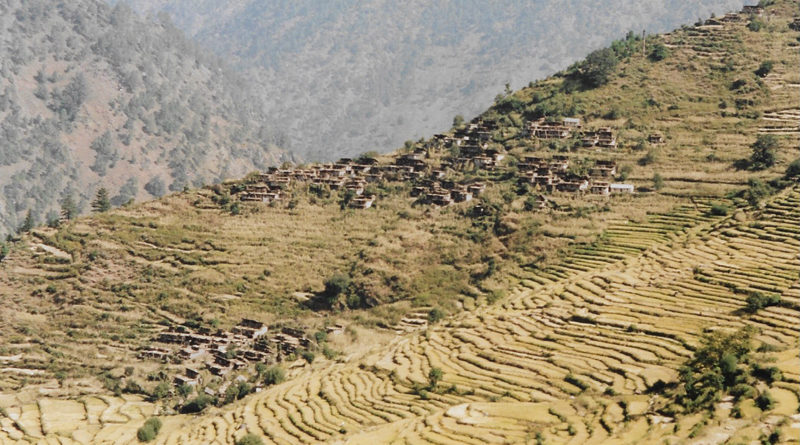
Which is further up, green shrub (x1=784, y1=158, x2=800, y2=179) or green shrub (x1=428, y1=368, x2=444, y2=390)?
green shrub (x1=784, y1=158, x2=800, y2=179)

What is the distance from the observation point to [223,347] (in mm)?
68750

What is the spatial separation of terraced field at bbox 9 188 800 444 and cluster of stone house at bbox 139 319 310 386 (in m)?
6.88

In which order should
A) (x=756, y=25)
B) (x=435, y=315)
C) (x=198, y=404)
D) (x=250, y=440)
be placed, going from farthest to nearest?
1. (x=756, y=25)
2. (x=435, y=315)
3. (x=198, y=404)
4. (x=250, y=440)

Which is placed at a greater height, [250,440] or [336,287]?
[336,287]

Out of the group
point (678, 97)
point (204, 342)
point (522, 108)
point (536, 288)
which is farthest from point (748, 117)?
point (204, 342)

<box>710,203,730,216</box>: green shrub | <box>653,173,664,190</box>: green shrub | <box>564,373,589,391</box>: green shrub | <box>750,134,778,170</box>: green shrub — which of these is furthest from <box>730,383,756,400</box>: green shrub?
<box>750,134,778,170</box>: green shrub

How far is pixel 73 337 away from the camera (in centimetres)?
7275

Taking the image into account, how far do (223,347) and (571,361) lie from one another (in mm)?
30640

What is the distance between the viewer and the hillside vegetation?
4381 centimetres

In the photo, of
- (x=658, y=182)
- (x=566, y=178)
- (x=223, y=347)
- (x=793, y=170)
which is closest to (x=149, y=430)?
(x=223, y=347)

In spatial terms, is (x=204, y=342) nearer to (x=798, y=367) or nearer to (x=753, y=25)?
(x=798, y=367)

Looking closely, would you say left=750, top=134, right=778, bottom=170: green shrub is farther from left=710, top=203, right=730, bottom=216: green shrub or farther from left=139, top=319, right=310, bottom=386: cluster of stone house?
left=139, top=319, right=310, bottom=386: cluster of stone house

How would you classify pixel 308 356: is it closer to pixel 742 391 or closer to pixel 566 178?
pixel 566 178

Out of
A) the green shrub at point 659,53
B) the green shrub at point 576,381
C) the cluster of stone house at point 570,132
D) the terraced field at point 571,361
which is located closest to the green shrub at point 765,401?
the terraced field at point 571,361
